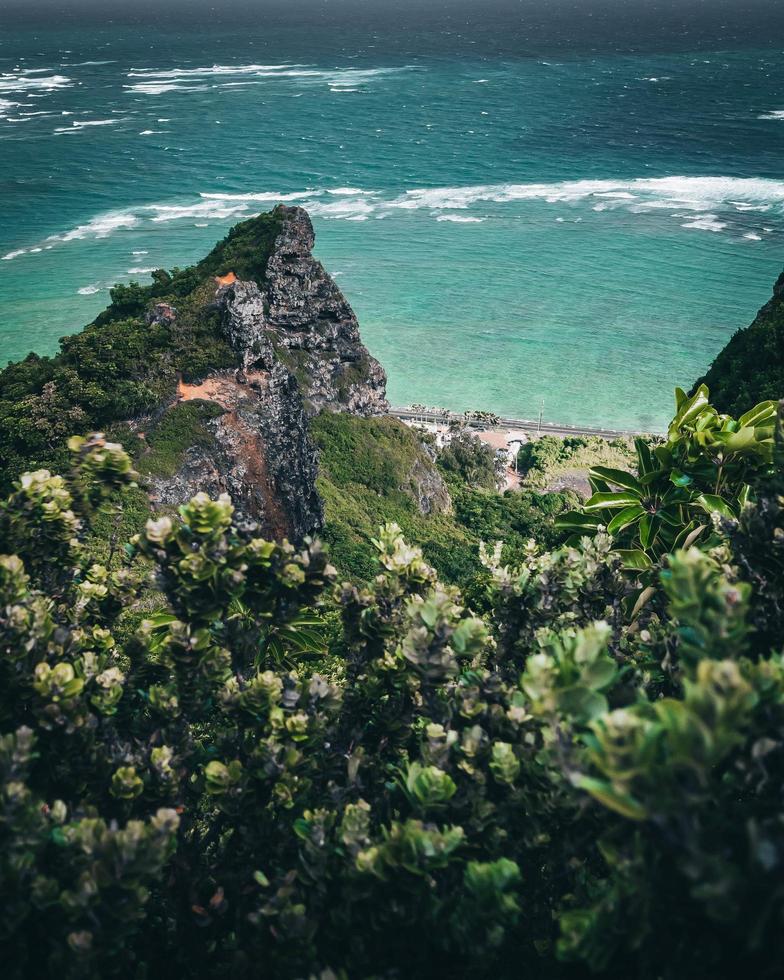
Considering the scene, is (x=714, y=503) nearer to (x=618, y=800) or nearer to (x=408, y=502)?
(x=618, y=800)

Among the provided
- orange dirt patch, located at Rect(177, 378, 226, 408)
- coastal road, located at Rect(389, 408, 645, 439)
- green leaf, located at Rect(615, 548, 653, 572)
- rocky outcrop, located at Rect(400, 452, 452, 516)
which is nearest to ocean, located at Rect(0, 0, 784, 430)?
coastal road, located at Rect(389, 408, 645, 439)

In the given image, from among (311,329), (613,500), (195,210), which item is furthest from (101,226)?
(613,500)

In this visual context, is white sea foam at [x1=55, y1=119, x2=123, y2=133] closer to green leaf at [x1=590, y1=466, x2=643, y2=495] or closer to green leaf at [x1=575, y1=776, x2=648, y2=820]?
green leaf at [x1=590, y1=466, x2=643, y2=495]

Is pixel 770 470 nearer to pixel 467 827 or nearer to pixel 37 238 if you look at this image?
pixel 467 827

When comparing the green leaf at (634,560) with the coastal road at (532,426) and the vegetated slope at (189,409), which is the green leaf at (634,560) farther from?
the coastal road at (532,426)

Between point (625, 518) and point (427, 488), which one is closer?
point (625, 518)
